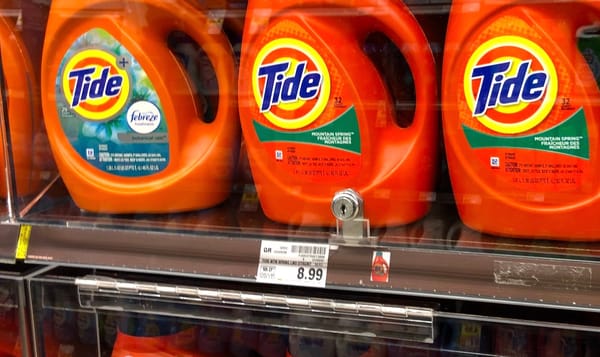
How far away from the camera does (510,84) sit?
94 centimetres

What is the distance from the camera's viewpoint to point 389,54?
112 centimetres

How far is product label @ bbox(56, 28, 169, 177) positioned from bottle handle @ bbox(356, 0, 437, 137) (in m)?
0.41

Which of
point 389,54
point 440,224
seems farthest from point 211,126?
point 440,224

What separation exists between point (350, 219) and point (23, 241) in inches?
22.9

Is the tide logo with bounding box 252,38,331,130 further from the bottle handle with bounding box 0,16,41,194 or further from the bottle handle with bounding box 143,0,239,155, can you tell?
the bottle handle with bounding box 0,16,41,194

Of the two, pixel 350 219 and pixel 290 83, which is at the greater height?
pixel 290 83

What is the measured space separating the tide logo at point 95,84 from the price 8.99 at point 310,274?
1.49 ft

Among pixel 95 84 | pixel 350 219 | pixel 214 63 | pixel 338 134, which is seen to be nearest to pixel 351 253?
pixel 350 219

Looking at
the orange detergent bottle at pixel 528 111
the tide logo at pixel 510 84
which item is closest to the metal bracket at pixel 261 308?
the orange detergent bottle at pixel 528 111

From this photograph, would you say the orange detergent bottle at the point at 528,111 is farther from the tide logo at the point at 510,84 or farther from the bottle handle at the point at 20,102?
the bottle handle at the point at 20,102

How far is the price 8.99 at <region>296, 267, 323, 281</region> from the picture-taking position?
3.18 ft

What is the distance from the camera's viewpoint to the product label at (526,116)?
0.92 meters

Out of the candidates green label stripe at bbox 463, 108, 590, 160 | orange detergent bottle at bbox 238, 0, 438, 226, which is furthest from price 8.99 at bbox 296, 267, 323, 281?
green label stripe at bbox 463, 108, 590, 160

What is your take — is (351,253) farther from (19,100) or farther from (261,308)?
(19,100)
